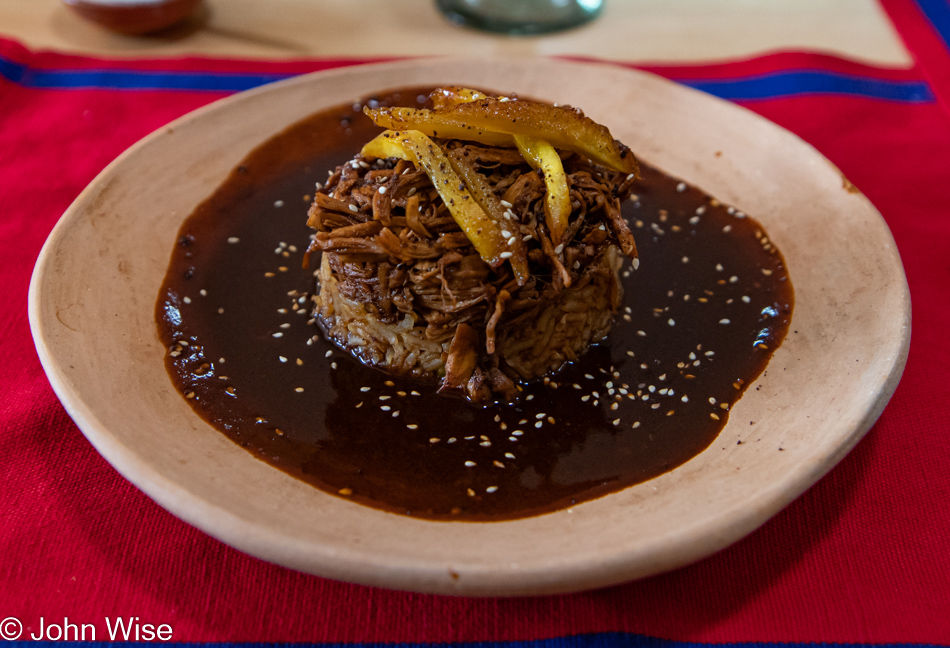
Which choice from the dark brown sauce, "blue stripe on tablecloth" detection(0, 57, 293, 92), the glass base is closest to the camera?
the dark brown sauce

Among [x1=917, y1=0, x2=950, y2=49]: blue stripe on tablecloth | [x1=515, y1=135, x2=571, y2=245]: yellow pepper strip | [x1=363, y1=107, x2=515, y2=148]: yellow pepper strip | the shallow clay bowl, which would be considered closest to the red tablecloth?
the shallow clay bowl

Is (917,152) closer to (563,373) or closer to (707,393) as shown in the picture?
(707,393)

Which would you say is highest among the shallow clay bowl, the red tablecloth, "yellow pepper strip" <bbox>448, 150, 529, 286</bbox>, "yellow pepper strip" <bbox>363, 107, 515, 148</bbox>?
"yellow pepper strip" <bbox>363, 107, 515, 148</bbox>

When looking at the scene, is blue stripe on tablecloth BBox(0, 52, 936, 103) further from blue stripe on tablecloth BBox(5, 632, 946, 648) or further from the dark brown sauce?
blue stripe on tablecloth BBox(5, 632, 946, 648)

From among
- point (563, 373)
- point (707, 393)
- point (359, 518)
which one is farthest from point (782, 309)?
point (359, 518)

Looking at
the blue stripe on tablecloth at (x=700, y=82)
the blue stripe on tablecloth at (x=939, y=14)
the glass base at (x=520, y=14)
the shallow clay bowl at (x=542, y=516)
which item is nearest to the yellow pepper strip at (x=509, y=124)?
the shallow clay bowl at (x=542, y=516)

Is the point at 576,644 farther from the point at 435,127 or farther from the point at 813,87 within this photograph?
the point at 813,87

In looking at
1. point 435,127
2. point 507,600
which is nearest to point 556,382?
point 507,600
